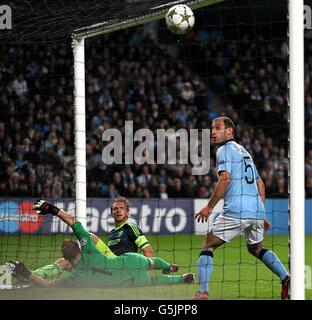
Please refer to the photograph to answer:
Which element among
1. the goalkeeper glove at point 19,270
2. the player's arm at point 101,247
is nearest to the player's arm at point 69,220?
the player's arm at point 101,247

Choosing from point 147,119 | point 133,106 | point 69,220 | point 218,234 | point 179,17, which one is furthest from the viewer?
point 133,106

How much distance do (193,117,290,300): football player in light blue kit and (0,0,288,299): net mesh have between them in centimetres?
308

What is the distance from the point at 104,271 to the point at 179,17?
2837mm

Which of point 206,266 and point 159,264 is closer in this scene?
point 206,266

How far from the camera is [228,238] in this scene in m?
9.27

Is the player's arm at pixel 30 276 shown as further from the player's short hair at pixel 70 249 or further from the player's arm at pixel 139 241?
the player's arm at pixel 139 241

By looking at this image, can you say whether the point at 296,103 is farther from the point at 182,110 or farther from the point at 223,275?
the point at 182,110

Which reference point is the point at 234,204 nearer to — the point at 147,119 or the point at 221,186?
the point at 221,186

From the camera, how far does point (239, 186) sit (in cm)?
925

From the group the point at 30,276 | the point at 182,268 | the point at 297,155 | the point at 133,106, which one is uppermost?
the point at 133,106

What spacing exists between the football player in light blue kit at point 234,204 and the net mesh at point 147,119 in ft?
10.1

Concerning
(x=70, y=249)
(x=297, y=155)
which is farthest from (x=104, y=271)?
(x=297, y=155)
